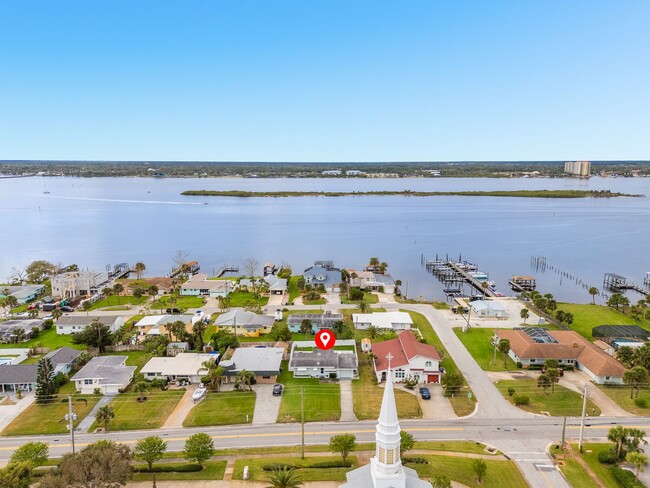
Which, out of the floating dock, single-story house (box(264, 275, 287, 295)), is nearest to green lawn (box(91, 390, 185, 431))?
single-story house (box(264, 275, 287, 295))

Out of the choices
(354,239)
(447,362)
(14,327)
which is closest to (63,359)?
(14,327)

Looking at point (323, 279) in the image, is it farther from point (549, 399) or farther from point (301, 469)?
point (301, 469)

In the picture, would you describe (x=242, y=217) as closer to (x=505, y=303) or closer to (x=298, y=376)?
(x=505, y=303)

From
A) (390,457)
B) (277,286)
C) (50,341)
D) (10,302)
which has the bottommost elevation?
(50,341)

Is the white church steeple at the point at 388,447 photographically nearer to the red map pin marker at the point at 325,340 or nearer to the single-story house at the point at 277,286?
the red map pin marker at the point at 325,340

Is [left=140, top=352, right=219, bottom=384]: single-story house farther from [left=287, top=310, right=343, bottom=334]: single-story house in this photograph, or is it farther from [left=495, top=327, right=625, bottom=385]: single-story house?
[left=495, top=327, right=625, bottom=385]: single-story house

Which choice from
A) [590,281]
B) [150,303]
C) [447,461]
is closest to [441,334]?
[447,461]
